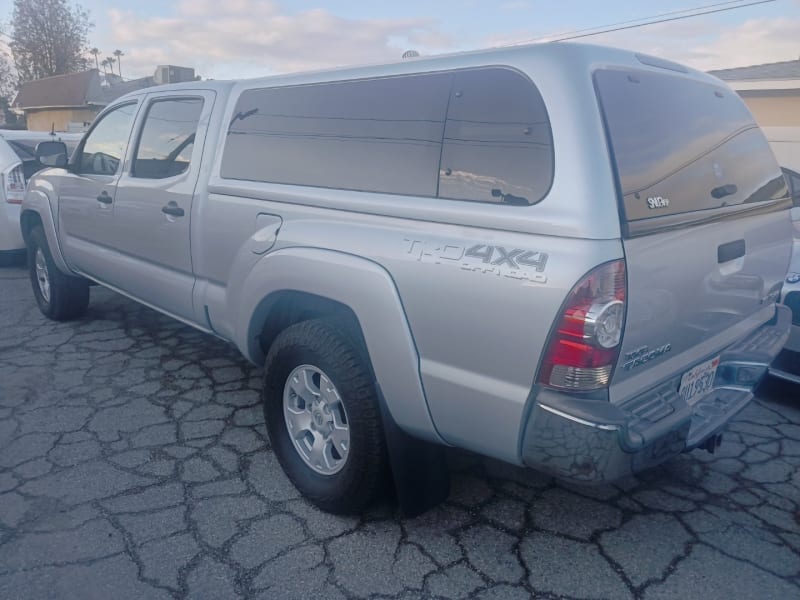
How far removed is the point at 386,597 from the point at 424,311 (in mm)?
1055

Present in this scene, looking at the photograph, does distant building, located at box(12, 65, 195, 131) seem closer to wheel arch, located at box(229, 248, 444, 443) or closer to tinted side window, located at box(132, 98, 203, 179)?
tinted side window, located at box(132, 98, 203, 179)

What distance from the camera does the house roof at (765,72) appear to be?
14.4 m

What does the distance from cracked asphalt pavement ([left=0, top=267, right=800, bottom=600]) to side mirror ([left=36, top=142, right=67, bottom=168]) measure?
1.82 meters

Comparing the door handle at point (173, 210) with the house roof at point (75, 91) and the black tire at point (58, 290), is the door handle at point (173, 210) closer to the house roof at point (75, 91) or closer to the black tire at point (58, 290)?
the black tire at point (58, 290)

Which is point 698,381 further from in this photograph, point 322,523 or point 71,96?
point 71,96

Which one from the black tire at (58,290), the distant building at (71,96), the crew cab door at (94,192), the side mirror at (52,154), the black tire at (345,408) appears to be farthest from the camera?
the distant building at (71,96)

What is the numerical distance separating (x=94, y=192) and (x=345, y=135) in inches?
97.1

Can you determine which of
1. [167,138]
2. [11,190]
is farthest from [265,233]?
[11,190]

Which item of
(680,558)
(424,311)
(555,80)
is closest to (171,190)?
(424,311)

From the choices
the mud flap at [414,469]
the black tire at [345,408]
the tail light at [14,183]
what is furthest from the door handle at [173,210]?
the tail light at [14,183]

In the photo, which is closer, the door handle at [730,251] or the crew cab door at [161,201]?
the door handle at [730,251]

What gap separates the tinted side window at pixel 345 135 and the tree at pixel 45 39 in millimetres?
42146

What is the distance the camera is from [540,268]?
1.97 m

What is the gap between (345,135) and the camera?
2.79 m
